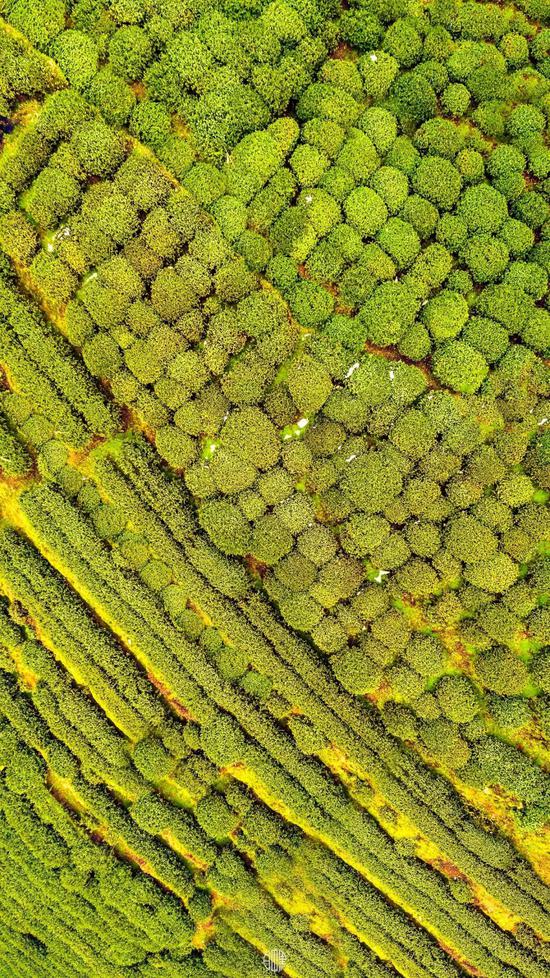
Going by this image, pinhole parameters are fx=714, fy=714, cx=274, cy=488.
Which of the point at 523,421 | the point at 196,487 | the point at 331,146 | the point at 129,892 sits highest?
the point at 331,146

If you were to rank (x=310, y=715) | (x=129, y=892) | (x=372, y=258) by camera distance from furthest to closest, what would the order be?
(x=129, y=892) < (x=310, y=715) < (x=372, y=258)

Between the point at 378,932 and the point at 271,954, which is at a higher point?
the point at 378,932

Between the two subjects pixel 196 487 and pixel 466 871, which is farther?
pixel 466 871

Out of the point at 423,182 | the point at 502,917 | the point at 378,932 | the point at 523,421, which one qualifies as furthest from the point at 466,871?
the point at 423,182

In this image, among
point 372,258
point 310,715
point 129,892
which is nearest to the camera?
point 372,258

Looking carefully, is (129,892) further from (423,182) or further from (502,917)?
(423,182)

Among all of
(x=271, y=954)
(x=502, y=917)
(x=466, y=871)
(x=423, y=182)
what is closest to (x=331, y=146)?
(x=423, y=182)
